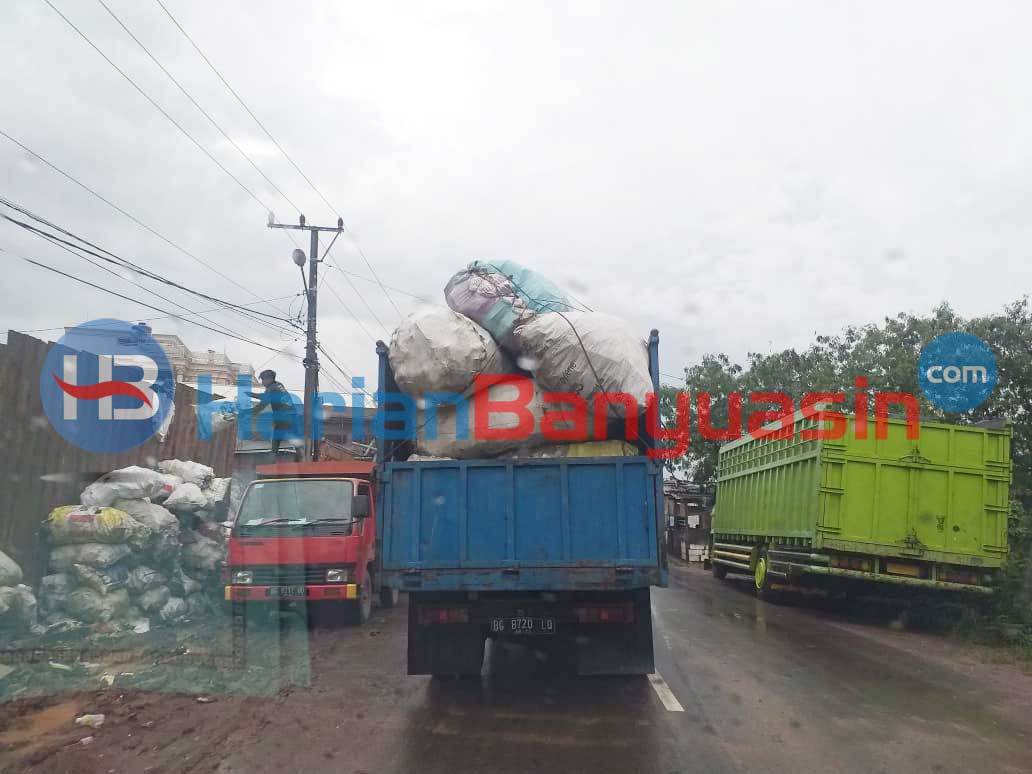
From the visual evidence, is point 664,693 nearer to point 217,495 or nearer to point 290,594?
point 290,594

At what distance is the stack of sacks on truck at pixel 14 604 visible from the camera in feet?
25.9

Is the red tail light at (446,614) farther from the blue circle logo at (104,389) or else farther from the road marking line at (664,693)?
the blue circle logo at (104,389)

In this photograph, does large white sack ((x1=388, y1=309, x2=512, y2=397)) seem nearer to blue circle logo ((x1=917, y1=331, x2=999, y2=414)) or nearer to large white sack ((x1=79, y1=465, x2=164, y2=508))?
large white sack ((x1=79, y1=465, x2=164, y2=508))

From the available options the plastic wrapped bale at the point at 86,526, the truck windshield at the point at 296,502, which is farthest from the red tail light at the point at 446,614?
the plastic wrapped bale at the point at 86,526

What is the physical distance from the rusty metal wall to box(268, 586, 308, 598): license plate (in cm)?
265

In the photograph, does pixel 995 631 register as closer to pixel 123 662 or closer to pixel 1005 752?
pixel 1005 752

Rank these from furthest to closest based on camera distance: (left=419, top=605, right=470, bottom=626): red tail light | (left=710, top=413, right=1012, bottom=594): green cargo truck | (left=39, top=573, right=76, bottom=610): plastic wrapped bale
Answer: (left=710, top=413, right=1012, bottom=594): green cargo truck < (left=39, top=573, right=76, bottom=610): plastic wrapped bale < (left=419, top=605, right=470, bottom=626): red tail light

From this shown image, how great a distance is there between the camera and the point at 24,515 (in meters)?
9.61

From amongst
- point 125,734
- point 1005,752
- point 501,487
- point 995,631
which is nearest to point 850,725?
point 1005,752

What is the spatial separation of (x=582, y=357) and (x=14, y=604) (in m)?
6.05

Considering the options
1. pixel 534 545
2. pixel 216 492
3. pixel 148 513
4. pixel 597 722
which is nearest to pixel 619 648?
pixel 597 722

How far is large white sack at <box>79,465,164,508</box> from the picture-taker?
10266mm

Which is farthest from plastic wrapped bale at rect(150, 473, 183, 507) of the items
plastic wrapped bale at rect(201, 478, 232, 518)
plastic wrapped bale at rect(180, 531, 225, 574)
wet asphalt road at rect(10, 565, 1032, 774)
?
wet asphalt road at rect(10, 565, 1032, 774)

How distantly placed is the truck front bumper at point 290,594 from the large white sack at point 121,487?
6.42 feet
